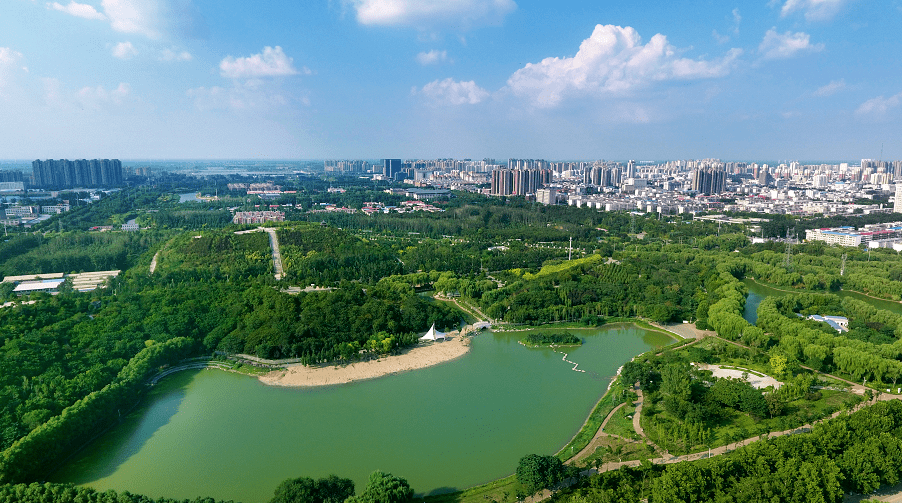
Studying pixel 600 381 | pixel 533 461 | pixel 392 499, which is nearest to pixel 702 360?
pixel 600 381

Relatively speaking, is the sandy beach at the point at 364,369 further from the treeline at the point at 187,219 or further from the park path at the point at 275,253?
the treeline at the point at 187,219

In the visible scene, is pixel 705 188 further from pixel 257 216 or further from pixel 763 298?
pixel 257 216

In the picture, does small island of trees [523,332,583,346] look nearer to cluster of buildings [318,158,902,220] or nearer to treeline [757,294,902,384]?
treeline [757,294,902,384]

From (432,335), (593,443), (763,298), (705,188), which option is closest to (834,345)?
(593,443)

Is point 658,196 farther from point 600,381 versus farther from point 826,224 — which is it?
point 600,381

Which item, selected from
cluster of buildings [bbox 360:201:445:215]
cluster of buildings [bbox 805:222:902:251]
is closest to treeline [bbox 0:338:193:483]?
cluster of buildings [bbox 360:201:445:215]
